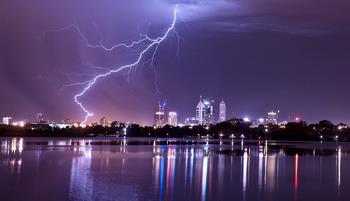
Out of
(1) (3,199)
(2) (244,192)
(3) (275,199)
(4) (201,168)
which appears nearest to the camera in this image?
(1) (3,199)

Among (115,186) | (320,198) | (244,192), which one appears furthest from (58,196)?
(320,198)

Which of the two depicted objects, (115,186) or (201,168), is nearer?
(115,186)

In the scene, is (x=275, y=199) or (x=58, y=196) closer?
(x=58, y=196)

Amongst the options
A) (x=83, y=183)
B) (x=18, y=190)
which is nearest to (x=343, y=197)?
(x=83, y=183)

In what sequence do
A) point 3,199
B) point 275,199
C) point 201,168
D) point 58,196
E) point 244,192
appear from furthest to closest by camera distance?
1. point 201,168
2. point 244,192
3. point 275,199
4. point 58,196
5. point 3,199

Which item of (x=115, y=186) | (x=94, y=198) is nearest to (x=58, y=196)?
(x=94, y=198)

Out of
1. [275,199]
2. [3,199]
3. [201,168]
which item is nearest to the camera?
[3,199]

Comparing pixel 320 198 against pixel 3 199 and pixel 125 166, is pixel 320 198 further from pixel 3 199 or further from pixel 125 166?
pixel 125 166

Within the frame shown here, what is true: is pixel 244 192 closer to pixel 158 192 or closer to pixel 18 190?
pixel 158 192

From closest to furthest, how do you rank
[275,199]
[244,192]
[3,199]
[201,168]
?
[3,199] → [275,199] → [244,192] → [201,168]
